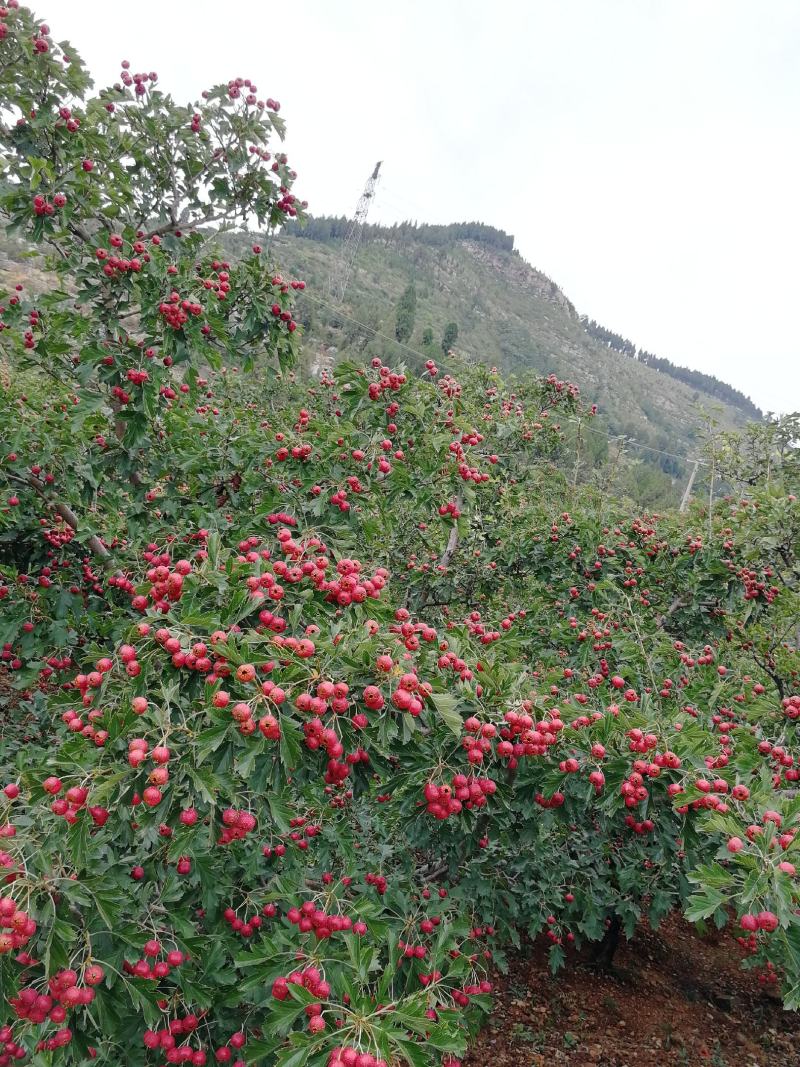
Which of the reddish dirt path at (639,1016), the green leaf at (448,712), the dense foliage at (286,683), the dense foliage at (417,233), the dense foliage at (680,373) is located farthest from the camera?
the dense foliage at (680,373)

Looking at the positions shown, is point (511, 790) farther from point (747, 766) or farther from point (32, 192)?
point (32, 192)

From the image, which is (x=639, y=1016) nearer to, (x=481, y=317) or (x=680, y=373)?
(x=481, y=317)

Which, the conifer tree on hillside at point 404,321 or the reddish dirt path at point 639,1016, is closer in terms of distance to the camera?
the reddish dirt path at point 639,1016

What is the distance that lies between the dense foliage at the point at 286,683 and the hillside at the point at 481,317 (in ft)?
131

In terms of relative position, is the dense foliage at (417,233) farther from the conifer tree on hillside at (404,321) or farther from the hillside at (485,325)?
the conifer tree on hillside at (404,321)

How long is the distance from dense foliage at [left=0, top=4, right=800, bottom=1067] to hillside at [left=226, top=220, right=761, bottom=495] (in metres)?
39.9

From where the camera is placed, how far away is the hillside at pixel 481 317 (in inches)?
2251

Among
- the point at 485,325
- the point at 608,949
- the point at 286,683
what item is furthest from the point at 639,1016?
the point at 485,325

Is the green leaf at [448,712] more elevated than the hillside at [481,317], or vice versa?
the hillside at [481,317]

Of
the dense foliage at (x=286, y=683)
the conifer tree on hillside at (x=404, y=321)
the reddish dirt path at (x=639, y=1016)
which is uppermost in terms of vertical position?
the conifer tree on hillside at (x=404, y=321)

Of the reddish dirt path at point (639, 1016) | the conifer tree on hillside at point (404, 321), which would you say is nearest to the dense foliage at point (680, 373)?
the conifer tree on hillside at point (404, 321)

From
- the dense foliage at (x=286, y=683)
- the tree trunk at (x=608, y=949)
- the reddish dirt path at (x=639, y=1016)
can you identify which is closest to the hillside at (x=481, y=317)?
the dense foliage at (x=286, y=683)

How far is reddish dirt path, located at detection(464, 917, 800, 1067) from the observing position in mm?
5273

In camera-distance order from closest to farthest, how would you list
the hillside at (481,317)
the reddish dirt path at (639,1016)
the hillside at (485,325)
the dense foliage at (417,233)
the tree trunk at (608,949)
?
1. the reddish dirt path at (639,1016)
2. the tree trunk at (608,949)
3. the hillside at (485,325)
4. the hillside at (481,317)
5. the dense foliage at (417,233)
